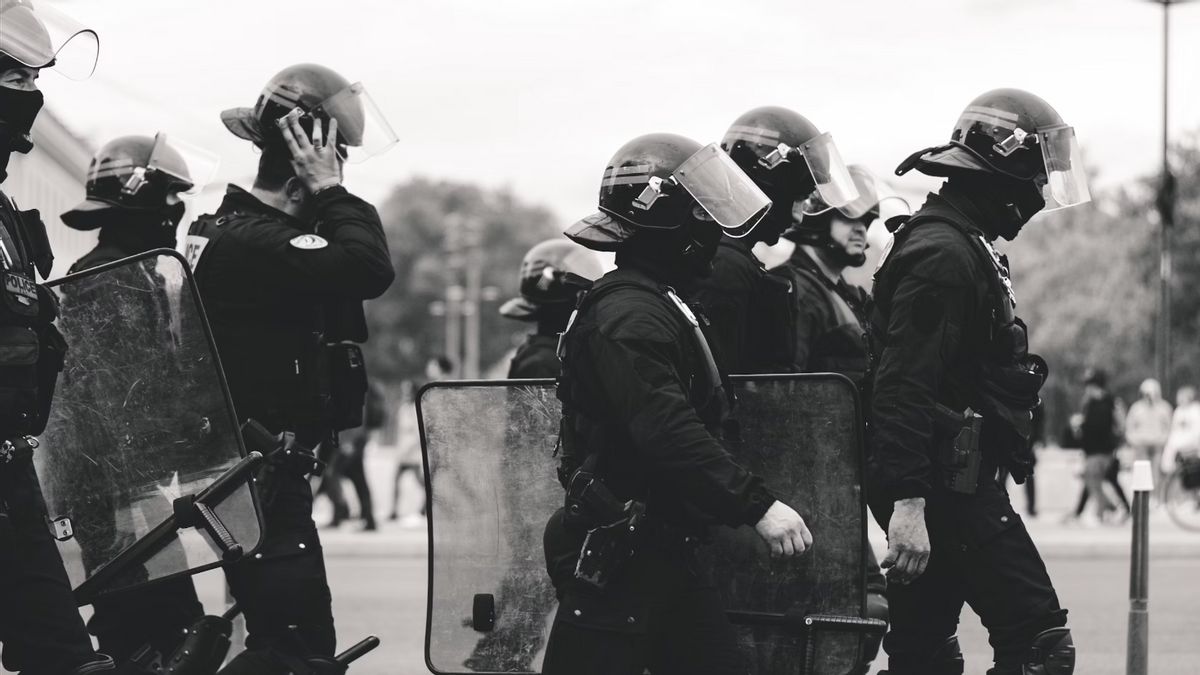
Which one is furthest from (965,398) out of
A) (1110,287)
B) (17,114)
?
(1110,287)

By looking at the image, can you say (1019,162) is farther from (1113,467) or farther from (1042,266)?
(1042,266)

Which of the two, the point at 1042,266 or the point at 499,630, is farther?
the point at 1042,266

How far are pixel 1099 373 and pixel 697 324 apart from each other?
42.2ft

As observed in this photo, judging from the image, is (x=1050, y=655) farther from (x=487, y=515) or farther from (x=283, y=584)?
(x=283, y=584)

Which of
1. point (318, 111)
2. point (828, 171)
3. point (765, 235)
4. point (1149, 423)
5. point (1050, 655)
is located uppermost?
point (318, 111)

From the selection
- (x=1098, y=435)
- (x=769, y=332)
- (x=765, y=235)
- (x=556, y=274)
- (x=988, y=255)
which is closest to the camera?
(x=988, y=255)

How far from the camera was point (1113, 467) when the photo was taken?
1603 cm

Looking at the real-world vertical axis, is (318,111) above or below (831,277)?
above

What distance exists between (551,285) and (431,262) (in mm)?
77196

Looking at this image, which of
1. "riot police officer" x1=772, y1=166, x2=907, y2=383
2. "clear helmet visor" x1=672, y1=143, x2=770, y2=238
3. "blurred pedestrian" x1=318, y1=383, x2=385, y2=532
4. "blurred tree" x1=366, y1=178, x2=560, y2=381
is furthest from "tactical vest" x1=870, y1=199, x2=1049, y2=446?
"blurred tree" x1=366, y1=178, x2=560, y2=381

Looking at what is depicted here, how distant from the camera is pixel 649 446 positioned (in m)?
3.52

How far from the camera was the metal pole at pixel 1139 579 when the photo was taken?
5969mm

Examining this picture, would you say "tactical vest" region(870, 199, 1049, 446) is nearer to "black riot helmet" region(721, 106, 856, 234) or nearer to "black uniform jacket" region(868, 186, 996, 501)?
"black uniform jacket" region(868, 186, 996, 501)

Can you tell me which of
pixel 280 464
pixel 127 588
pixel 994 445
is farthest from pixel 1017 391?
pixel 127 588
